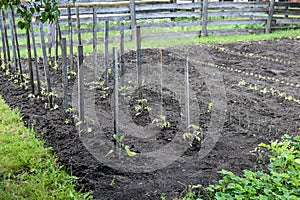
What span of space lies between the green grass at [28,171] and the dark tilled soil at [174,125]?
127 mm

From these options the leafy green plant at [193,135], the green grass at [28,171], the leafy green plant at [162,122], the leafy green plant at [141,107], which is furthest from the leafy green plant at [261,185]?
the leafy green plant at [141,107]

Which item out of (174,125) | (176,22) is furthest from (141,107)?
(176,22)

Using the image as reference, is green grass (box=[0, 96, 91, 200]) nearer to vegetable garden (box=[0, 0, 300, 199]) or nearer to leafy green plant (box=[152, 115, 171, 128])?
vegetable garden (box=[0, 0, 300, 199])

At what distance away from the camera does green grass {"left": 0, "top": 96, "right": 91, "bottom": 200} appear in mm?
3254

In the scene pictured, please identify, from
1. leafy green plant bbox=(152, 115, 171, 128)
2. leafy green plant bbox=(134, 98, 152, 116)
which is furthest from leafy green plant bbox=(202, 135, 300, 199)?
leafy green plant bbox=(134, 98, 152, 116)

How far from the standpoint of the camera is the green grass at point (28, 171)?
10.7 ft

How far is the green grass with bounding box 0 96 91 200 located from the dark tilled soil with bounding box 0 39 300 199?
0.13 m

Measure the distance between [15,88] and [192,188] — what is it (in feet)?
12.5

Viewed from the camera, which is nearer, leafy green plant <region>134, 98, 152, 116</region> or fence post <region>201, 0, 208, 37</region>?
leafy green plant <region>134, 98, 152, 116</region>

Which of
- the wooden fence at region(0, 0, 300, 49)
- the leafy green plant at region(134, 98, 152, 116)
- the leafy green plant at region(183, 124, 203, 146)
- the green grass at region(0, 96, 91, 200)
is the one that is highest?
the wooden fence at region(0, 0, 300, 49)

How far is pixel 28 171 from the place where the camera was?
367cm

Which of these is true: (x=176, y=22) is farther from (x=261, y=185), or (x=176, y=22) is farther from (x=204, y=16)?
(x=261, y=185)

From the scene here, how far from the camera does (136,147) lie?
4070 millimetres

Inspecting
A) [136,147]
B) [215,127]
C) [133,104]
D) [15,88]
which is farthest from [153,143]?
[15,88]
